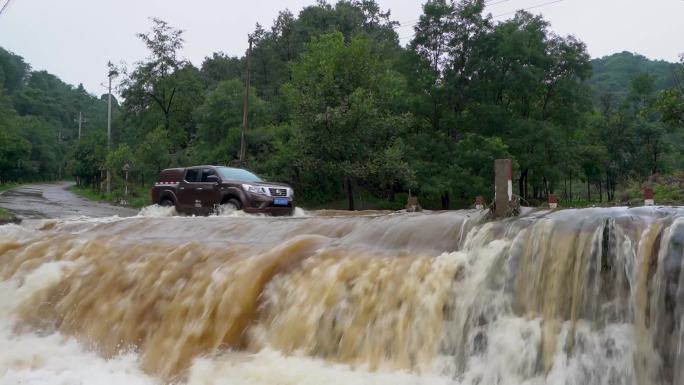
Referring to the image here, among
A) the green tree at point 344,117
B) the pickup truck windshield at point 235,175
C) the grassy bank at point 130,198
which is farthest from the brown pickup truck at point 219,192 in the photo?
the grassy bank at point 130,198

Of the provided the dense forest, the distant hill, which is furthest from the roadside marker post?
the distant hill

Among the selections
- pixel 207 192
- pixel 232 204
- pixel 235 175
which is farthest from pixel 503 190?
pixel 207 192

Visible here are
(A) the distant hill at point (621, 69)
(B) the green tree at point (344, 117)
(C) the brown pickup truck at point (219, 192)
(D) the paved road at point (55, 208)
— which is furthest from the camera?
(A) the distant hill at point (621, 69)

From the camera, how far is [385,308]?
5.96 m

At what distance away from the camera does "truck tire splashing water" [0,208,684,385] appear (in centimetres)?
471

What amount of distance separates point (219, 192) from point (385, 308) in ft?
32.5

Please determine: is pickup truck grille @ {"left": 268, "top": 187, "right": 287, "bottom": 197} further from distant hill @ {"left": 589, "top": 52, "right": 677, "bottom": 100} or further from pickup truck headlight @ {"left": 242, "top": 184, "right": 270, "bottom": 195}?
distant hill @ {"left": 589, "top": 52, "right": 677, "bottom": 100}

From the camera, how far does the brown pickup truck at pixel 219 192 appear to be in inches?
574

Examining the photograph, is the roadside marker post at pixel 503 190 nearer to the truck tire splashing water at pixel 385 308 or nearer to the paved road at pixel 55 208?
the truck tire splashing water at pixel 385 308

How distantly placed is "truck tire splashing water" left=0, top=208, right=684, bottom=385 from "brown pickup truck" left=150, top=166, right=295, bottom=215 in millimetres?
5152

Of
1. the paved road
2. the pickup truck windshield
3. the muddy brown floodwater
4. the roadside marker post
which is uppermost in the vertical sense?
the pickup truck windshield

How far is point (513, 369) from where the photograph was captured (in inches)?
192

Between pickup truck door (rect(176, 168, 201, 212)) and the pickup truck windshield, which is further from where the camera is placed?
pickup truck door (rect(176, 168, 201, 212))

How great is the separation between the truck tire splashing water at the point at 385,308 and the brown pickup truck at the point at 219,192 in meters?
5.15
